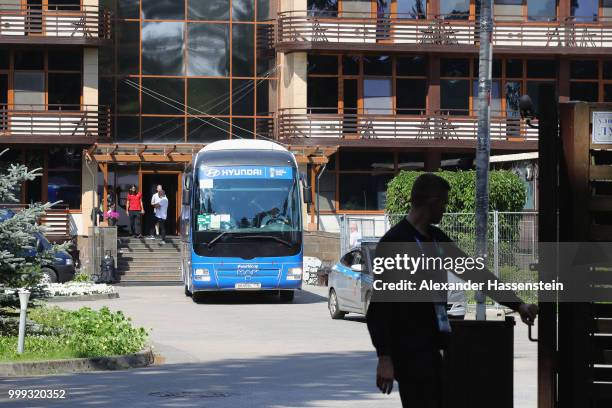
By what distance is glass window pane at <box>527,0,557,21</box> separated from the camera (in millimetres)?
50375

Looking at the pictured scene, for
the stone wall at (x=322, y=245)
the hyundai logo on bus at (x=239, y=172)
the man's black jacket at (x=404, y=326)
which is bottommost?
the stone wall at (x=322, y=245)

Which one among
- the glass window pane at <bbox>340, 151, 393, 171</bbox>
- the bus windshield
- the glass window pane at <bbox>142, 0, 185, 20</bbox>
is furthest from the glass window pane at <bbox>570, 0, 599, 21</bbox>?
the bus windshield

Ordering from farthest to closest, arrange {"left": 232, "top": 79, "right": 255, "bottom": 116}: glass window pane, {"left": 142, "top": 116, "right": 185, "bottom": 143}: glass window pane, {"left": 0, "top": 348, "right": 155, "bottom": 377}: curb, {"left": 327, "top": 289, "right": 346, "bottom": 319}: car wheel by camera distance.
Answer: {"left": 232, "top": 79, "right": 255, "bottom": 116}: glass window pane, {"left": 142, "top": 116, "right": 185, "bottom": 143}: glass window pane, {"left": 327, "top": 289, "right": 346, "bottom": 319}: car wheel, {"left": 0, "top": 348, "right": 155, "bottom": 377}: curb

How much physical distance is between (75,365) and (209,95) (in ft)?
117

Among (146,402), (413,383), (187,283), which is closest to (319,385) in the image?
(146,402)


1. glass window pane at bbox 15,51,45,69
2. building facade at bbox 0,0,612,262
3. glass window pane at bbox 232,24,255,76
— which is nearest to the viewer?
building facade at bbox 0,0,612,262

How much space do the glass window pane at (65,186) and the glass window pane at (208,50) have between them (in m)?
5.98

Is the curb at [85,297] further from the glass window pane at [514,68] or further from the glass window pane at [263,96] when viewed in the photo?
the glass window pane at [514,68]

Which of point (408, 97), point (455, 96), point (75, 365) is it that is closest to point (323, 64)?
point (408, 97)

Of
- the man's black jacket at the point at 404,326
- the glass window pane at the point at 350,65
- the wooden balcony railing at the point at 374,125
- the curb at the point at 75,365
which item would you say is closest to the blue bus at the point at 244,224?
the curb at the point at 75,365

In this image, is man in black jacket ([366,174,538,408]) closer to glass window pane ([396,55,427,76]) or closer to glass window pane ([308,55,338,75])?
glass window pane ([308,55,338,75])

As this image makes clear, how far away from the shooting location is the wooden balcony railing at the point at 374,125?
4853cm

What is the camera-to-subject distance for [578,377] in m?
7.63

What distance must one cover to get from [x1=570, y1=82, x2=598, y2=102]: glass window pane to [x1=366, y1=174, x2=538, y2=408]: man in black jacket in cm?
4399
